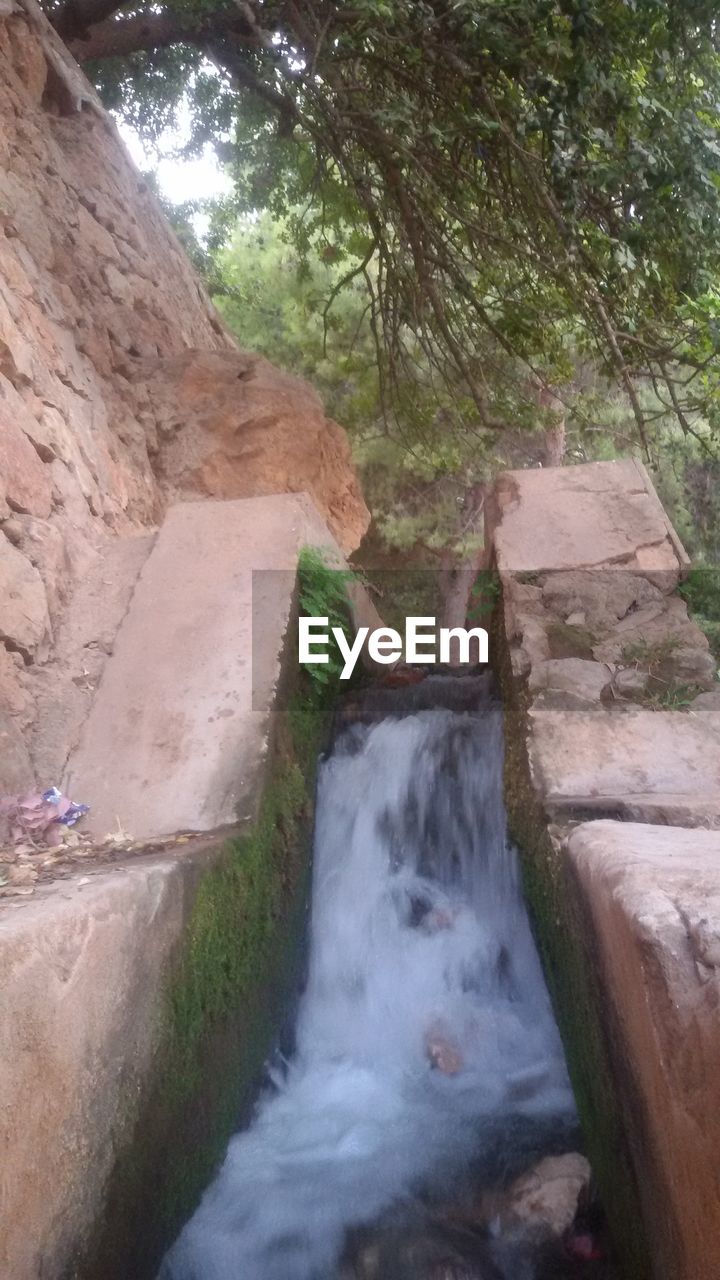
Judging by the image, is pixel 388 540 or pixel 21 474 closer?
pixel 21 474

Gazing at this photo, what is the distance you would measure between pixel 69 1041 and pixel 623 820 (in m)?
2.37

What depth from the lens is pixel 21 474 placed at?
475cm

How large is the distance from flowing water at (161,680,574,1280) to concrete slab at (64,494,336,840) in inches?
48.1

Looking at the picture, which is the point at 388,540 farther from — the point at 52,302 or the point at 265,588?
the point at 265,588

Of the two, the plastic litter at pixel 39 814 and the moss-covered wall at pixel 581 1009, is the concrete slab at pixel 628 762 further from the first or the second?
the plastic litter at pixel 39 814

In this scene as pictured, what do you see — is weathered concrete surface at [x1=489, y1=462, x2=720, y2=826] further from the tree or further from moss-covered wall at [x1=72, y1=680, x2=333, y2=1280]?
moss-covered wall at [x1=72, y1=680, x2=333, y2=1280]

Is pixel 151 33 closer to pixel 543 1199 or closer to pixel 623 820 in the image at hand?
pixel 623 820

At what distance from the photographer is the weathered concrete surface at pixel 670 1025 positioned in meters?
1.96

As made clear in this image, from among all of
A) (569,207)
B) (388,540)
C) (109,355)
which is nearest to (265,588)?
(569,207)

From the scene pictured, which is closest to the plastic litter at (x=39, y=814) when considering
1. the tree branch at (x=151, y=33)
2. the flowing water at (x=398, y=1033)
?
the flowing water at (x=398, y=1033)

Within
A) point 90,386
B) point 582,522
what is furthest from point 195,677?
point 90,386

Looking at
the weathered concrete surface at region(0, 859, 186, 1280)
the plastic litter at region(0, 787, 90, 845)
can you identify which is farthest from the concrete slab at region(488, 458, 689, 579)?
the weathered concrete surface at region(0, 859, 186, 1280)

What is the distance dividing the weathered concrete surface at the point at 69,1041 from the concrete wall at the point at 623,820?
4.70 ft

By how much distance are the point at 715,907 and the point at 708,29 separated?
18.9 ft
